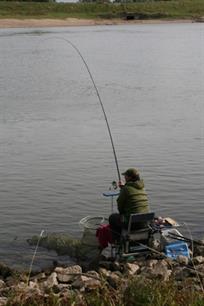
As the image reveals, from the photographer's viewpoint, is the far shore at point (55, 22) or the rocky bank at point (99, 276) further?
the far shore at point (55, 22)

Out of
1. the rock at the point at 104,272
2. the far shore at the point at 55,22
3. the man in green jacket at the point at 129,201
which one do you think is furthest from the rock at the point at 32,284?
the far shore at the point at 55,22

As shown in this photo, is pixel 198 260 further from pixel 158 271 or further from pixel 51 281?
pixel 51 281

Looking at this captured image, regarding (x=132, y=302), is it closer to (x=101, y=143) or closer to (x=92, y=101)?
(x=101, y=143)

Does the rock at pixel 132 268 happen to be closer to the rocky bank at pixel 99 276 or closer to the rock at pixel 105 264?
the rocky bank at pixel 99 276

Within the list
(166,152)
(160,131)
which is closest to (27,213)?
(166,152)

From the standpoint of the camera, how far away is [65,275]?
7746 millimetres

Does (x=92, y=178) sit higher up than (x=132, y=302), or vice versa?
(x=132, y=302)

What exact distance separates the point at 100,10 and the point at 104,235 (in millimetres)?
77767

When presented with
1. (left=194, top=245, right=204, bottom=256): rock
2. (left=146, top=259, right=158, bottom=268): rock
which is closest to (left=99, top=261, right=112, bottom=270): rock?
(left=146, top=259, right=158, bottom=268): rock

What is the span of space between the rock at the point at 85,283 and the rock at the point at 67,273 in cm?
20

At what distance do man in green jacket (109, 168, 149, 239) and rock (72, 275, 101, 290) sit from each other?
0.87 m

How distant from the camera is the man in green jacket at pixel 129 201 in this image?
7992 millimetres

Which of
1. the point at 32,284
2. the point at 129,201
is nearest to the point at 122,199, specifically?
the point at 129,201

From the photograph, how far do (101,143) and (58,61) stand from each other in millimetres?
19628
